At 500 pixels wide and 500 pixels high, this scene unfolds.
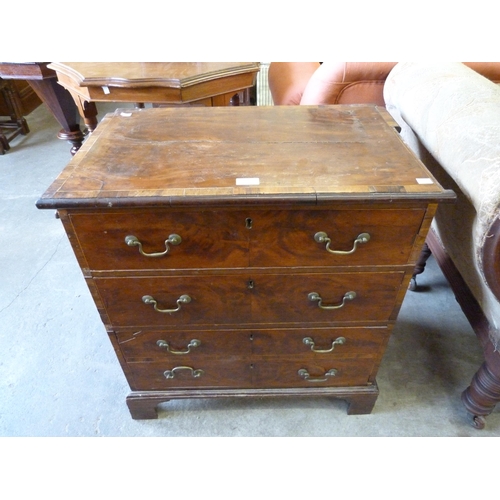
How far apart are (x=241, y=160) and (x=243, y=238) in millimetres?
192

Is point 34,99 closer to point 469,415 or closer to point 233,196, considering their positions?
point 233,196

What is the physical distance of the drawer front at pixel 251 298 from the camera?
877 mm

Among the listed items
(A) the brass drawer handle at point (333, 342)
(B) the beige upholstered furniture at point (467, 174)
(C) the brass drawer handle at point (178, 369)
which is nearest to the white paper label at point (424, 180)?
(B) the beige upholstered furniture at point (467, 174)

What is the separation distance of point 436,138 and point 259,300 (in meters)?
0.64

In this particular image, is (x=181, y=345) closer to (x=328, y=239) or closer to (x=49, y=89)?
(x=328, y=239)

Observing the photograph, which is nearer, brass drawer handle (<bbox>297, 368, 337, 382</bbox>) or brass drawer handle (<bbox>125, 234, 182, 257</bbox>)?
brass drawer handle (<bbox>125, 234, 182, 257</bbox>)

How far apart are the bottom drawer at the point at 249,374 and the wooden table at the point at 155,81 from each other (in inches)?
41.1

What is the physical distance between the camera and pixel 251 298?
A: 0.92 m

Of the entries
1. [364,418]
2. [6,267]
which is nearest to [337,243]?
[364,418]

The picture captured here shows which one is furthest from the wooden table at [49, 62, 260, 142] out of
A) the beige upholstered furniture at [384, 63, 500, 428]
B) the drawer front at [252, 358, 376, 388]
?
the drawer front at [252, 358, 376, 388]

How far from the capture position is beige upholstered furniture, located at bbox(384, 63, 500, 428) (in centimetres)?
80

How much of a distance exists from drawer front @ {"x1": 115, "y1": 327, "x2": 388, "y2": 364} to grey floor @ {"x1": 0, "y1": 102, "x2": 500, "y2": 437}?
29cm

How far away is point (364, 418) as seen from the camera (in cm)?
122

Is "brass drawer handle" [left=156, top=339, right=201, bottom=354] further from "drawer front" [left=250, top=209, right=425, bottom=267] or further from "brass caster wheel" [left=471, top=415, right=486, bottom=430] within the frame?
"brass caster wheel" [left=471, top=415, right=486, bottom=430]
